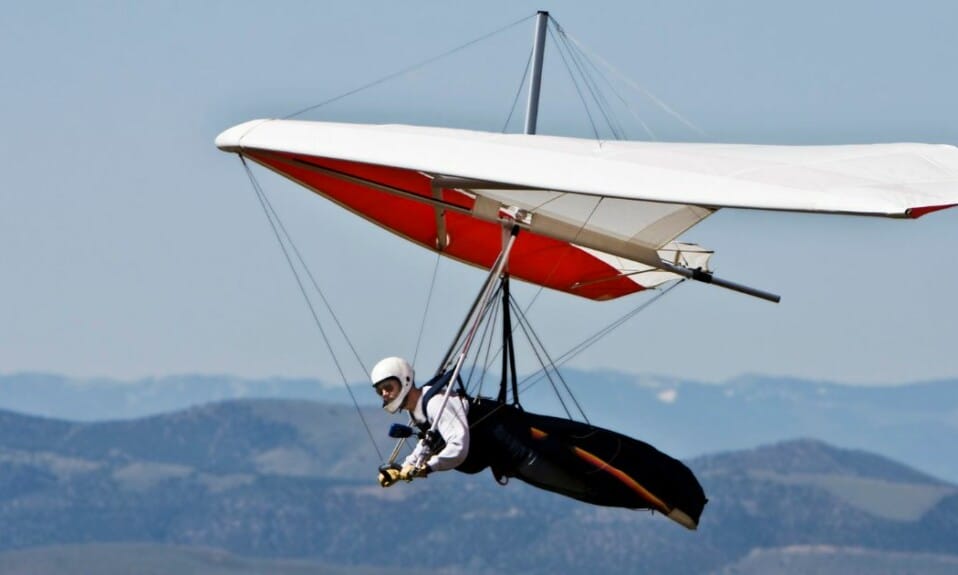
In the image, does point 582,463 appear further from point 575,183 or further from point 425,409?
point 575,183

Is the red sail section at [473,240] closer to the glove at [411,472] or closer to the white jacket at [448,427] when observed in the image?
the white jacket at [448,427]

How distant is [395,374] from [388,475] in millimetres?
2476

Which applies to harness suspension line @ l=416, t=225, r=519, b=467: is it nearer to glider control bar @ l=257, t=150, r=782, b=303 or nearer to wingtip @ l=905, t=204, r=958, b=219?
glider control bar @ l=257, t=150, r=782, b=303

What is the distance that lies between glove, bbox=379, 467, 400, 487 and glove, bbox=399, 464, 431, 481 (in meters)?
0.12

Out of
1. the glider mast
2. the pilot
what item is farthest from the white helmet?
the glider mast

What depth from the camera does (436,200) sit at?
2020 inches

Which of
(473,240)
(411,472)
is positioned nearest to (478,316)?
(411,472)

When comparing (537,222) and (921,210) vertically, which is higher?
(921,210)

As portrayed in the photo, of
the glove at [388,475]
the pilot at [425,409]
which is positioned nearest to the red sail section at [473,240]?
the pilot at [425,409]

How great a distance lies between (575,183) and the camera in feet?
149

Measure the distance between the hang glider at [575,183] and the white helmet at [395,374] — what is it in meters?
3.87

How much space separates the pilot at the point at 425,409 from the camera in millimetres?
47375

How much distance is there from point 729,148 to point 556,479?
8612 mm

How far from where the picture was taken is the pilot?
47375mm
